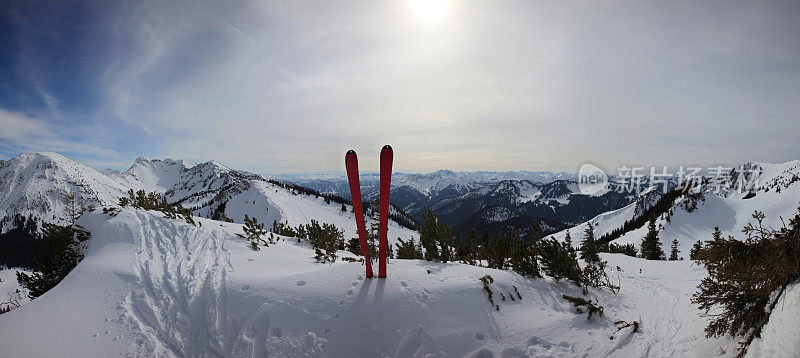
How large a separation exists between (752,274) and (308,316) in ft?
22.7

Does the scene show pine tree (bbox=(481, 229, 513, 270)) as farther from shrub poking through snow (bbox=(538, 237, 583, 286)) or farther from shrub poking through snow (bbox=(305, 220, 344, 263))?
shrub poking through snow (bbox=(305, 220, 344, 263))

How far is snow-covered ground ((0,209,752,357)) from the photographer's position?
4270 millimetres

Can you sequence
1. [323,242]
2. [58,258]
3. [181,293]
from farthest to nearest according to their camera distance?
[323,242] → [58,258] → [181,293]

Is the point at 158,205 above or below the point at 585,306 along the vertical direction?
above

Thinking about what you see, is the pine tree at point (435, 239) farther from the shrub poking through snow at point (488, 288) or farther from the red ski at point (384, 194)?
the red ski at point (384, 194)

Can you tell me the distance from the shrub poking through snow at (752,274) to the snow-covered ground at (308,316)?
0.36 meters

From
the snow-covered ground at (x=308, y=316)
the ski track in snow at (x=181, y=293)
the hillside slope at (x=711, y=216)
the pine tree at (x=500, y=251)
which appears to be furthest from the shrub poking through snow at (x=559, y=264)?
the hillside slope at (x=711, y=216)

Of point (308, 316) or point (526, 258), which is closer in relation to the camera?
point (308, 316)

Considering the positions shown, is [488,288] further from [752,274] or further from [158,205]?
[158,205]

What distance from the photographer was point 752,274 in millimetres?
4008

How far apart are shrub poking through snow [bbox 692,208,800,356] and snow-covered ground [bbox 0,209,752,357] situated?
36 cm

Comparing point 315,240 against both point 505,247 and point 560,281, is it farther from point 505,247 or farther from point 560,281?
point 560,281

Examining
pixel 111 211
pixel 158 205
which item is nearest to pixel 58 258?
pixel 111 211

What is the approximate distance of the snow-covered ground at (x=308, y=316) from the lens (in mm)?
4270
